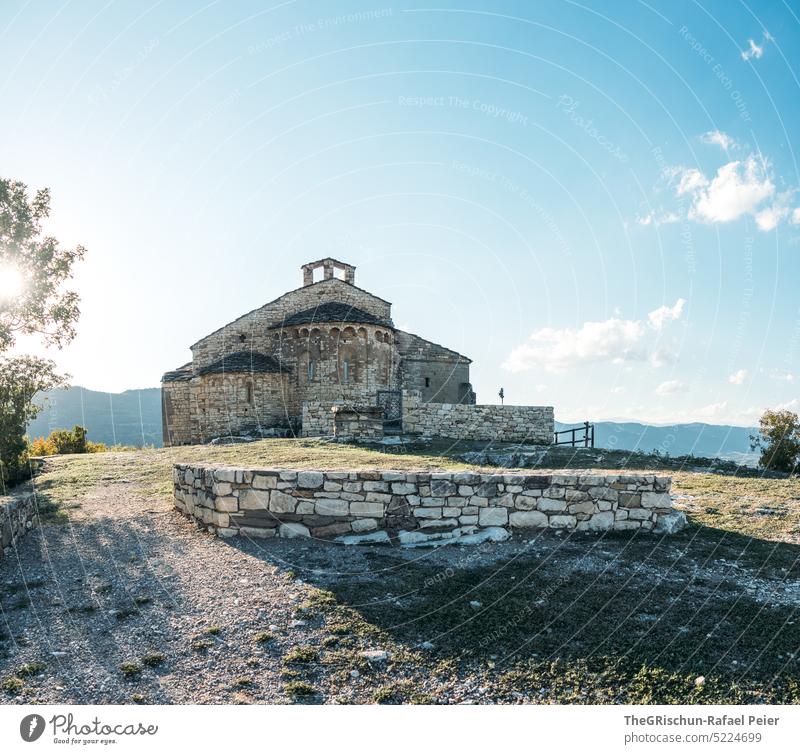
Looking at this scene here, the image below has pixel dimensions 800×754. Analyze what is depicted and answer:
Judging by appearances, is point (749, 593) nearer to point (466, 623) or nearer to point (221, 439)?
point (466, 623)

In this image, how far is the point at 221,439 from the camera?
953 inches

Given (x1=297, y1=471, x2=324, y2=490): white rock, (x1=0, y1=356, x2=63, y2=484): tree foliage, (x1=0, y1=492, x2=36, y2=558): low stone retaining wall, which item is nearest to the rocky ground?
(x1=0, y1=492, x2=36, y2=558): low stone retaining wall

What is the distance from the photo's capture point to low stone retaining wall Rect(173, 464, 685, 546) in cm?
781

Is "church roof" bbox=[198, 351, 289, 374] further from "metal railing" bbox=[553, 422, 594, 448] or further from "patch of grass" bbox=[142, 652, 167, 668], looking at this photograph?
"patch of grass" bbox=[142, 652, 167, 668]

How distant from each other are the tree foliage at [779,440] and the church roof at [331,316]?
19.7m

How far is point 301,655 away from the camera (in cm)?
466

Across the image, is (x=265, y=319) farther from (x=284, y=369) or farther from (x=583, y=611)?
(x=583, y=611)

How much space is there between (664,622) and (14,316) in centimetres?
1780

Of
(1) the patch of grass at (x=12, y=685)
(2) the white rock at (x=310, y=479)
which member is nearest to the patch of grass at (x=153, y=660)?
(1) the patch of grass at (x=12, y=685)

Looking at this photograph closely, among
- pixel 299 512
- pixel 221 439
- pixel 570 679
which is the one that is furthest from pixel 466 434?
pixel 570 679

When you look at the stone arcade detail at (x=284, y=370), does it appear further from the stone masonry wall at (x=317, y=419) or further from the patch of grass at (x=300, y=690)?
the patch of grass at (x=300, y=690)

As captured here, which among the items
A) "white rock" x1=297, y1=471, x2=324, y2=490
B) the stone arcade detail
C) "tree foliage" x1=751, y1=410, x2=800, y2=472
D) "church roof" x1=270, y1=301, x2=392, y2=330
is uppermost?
"church roof" x1=270, y1=301, x2=392, y2=330

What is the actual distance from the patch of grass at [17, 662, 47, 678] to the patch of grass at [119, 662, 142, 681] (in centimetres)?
71
